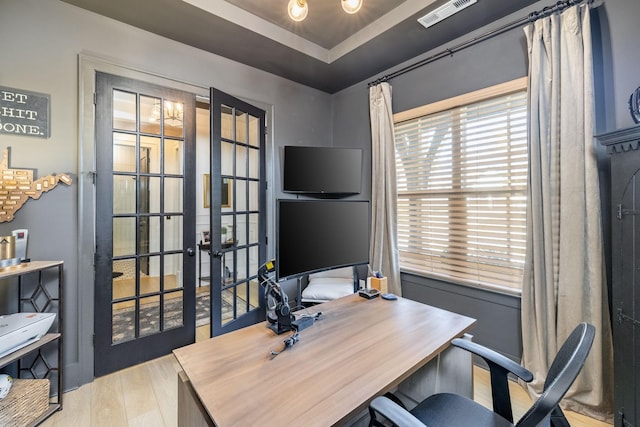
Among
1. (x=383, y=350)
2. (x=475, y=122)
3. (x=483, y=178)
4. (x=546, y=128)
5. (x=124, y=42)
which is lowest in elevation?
(x=383, y=350)

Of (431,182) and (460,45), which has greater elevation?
(460,45)

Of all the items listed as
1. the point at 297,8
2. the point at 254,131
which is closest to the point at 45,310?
the point at 254,131

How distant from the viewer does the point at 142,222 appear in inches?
94.0

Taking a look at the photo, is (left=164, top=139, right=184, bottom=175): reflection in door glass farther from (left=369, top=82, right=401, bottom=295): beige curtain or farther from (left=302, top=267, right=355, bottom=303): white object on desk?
(left=369, top=82, right=401, bottom=295): beige curtain

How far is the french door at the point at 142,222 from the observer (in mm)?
2205

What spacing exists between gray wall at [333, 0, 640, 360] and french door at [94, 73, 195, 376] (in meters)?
2.06

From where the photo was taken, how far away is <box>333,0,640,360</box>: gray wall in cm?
175

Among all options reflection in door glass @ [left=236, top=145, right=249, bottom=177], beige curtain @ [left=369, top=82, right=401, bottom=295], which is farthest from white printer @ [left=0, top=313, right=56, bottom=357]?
beige curtain @ [left=369, top=82, right=401, bottom=295]

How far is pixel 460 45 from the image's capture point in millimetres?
2445

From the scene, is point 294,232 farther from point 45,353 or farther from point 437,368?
point 45,353

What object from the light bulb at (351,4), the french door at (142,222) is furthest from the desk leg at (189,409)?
the light bulb at (351,4)

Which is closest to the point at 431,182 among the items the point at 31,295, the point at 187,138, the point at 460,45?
the point at 460,45

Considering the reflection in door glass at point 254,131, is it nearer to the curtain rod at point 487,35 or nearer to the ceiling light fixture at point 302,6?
the curtain rod at point 487,35

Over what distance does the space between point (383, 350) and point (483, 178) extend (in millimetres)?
1801
